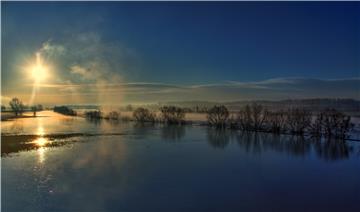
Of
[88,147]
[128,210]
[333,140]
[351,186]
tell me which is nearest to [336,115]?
[333,140]

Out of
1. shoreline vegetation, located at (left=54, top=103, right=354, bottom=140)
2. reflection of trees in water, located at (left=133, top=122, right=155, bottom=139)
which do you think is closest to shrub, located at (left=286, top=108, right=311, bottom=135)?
shoreline vegetation, located at (left=54, top=103, right=354, bottom=140)

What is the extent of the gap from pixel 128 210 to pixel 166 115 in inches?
1594

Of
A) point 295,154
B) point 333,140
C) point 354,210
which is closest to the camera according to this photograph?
point 354,210

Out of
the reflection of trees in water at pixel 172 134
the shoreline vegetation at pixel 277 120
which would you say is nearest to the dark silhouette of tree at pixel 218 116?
the shoreline vegetation at pixel 277 120

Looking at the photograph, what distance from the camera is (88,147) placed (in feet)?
63.6

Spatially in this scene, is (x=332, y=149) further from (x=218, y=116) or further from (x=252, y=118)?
(x=218, y=116)

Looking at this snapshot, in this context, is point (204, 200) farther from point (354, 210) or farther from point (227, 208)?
point (354, 210)

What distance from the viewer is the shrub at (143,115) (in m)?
51.2

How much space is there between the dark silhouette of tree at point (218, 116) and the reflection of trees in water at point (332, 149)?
625 inches

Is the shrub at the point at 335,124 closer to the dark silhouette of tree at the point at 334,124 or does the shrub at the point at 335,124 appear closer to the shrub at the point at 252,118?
the dark silhouette of tree at the point at 334,124

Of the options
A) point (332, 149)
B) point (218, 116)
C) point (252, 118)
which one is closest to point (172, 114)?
point (218, 116)

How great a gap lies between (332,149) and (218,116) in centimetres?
2073

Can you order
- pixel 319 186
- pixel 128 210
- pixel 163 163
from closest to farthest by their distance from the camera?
pixel 128 210
pixel 319 186
pixel 163 163

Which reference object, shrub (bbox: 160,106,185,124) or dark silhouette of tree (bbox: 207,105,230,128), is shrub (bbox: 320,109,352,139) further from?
shrub (bbox: 160,106,185,124)
